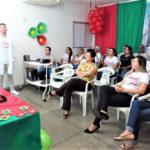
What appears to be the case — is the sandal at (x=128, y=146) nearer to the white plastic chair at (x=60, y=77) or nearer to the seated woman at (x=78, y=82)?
the seated woman at (x=78, y=82)

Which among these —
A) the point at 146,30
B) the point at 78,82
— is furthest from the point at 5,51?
the point at 146,30

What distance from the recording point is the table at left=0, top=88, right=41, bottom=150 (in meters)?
1.07

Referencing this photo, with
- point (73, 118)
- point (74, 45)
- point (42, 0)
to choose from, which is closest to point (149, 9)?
point (74, 45)

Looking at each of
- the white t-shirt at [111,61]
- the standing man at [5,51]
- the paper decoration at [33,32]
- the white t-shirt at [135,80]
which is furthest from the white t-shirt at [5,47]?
the white t-shirt at [135,80]

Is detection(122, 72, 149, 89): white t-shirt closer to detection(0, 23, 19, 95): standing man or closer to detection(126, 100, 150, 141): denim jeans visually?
detection(126, 100, 150, 141): denim jeans

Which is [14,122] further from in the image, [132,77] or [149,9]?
[149,9]

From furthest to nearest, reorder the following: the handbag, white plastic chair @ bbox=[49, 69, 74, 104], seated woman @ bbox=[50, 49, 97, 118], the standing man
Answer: the standing man < white plastic chair @ bbox=[49, 69, 74, 104] < seated woman @ bbox=[50, 49, 97, 118] < the handbag

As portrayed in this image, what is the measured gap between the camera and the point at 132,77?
A: 8.35ft

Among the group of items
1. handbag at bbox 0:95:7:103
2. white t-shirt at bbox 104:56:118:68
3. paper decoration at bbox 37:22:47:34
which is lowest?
handbag at bbox 0:95:7:103

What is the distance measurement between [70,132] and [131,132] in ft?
2.70

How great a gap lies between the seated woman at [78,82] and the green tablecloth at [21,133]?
1712 millimetres

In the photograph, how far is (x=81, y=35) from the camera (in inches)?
237

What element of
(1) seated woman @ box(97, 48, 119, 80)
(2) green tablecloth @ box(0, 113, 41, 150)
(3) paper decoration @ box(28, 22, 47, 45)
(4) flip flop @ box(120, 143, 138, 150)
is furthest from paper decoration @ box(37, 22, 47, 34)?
(2) green tablecloth @ box(0, 113, 41, 150)

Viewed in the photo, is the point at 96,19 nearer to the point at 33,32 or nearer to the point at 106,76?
the point at 33,32
